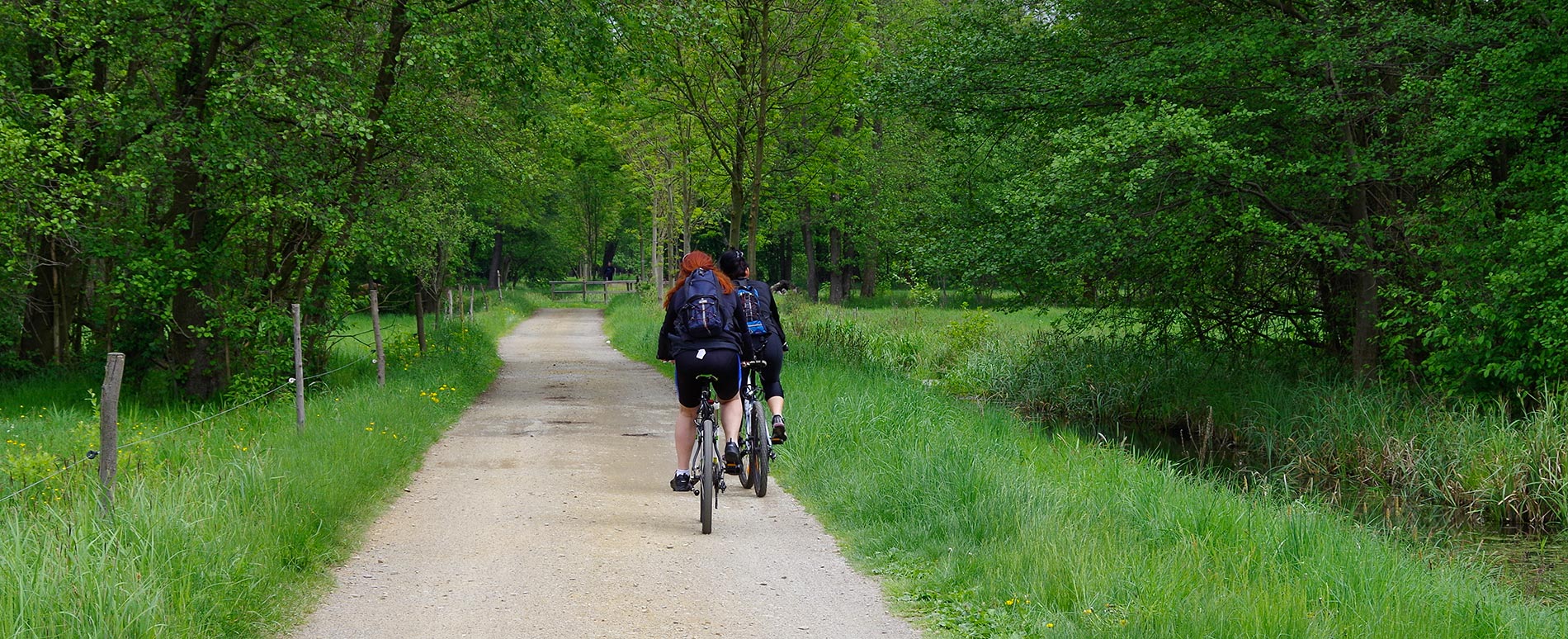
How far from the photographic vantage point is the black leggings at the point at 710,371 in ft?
24.0

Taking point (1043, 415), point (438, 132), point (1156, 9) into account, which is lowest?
point (1043, 415)

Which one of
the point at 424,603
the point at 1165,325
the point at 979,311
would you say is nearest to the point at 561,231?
the point at 979,311

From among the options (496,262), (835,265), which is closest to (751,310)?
(835,265)

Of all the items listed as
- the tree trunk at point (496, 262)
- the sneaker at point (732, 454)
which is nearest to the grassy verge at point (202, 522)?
the sneaker at point (732, 454)

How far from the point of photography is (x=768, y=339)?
801 cm

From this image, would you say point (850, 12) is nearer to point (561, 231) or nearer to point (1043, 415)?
point (1043, 415)

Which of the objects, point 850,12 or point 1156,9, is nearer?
point 1156,9

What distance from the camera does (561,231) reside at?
5525 centimetres

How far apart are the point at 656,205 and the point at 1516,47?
30.0 m

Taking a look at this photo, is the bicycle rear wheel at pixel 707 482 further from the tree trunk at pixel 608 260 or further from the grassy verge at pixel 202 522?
the tree trunk at pixel 608 260

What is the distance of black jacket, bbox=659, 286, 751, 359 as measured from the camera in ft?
24.0

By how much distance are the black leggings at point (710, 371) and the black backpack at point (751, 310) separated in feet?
1.19

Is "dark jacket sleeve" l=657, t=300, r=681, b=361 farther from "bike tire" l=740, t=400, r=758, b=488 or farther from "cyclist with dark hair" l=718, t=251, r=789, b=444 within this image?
"bike tire" l=740, t=400, r=758, b=488

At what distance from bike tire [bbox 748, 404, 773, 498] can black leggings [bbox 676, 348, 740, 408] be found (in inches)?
19.7
